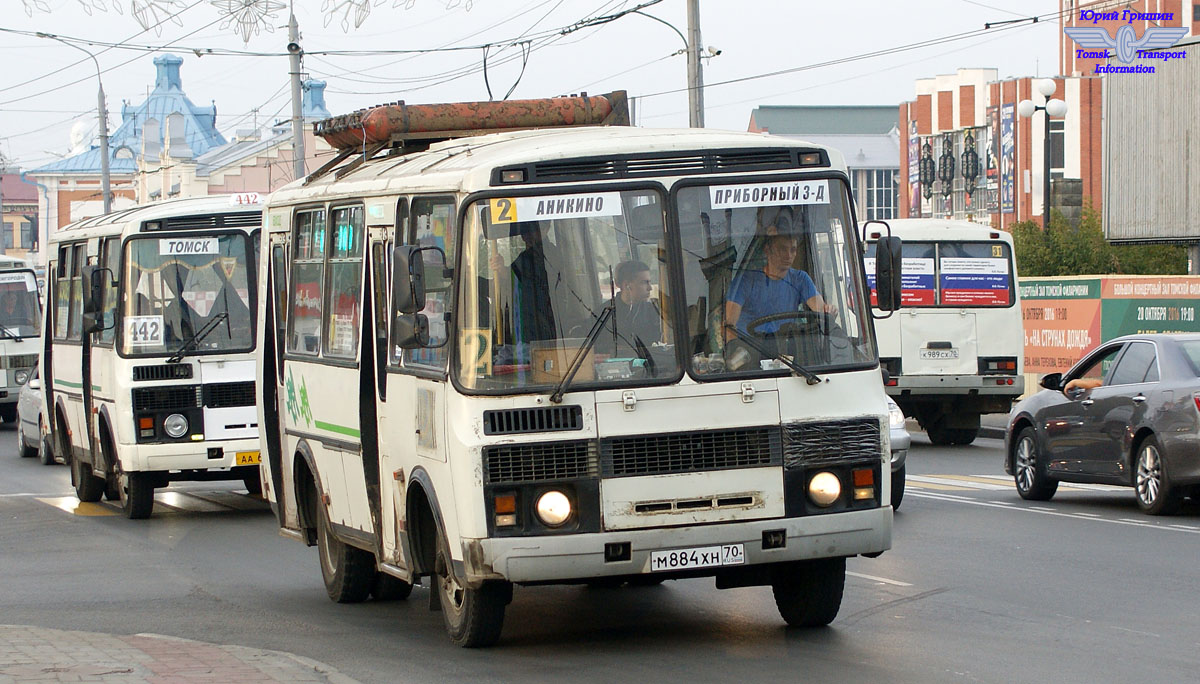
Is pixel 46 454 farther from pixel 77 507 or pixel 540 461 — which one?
pixel 540 461

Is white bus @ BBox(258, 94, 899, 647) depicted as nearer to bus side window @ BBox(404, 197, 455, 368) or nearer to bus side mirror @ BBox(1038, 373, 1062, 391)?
bus side window @ BBox(404, 197, 455, 368)

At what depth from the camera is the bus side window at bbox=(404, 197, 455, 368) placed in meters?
8.58

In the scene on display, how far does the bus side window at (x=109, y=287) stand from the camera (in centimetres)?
1703

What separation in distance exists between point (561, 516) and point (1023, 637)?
8.28ft

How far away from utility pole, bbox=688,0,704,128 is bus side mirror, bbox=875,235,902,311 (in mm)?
21684

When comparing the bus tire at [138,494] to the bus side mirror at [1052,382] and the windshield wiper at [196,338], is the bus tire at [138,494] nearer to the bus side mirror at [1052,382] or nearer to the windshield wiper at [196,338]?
the windshield wiper at [196,338]

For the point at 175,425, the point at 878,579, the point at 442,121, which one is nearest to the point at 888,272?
the point at 878,579

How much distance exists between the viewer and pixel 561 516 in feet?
27.1

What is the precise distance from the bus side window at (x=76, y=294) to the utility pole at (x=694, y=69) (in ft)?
45.8

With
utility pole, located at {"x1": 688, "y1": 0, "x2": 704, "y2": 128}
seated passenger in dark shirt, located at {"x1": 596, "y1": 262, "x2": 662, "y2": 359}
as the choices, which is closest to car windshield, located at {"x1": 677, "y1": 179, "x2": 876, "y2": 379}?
seated passenger in dark shirt, located at {"x1": 596, "y1": 262, "x2": 662, "y2": 359}

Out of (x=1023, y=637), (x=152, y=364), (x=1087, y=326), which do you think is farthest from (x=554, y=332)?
(x=1087, y=326)

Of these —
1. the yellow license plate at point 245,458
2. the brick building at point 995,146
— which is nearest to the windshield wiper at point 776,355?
the yellow license plate at point 245,458

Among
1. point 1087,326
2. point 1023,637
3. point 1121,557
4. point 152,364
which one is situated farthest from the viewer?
point 1087,326

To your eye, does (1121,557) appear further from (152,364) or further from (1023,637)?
(152,364)
